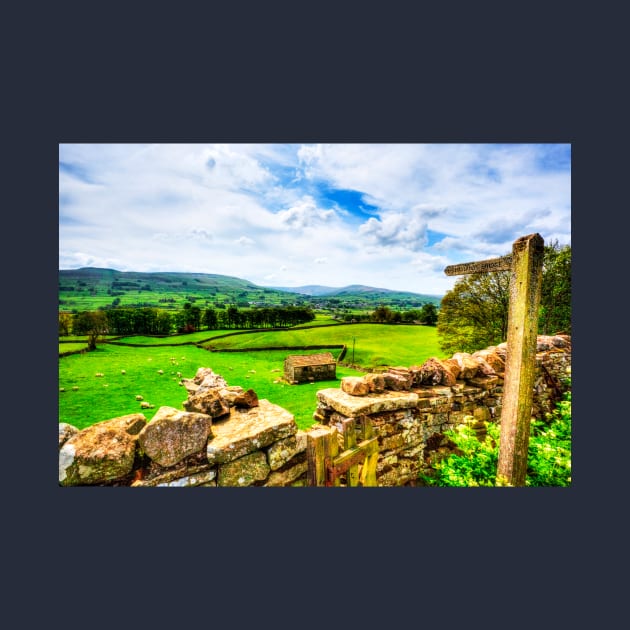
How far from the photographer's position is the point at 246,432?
2.53m

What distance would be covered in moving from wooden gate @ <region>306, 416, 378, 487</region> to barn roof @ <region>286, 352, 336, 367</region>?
9.01 m

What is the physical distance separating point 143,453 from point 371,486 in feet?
8.06

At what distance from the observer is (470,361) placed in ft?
12.5

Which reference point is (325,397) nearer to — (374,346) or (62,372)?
(62,372)

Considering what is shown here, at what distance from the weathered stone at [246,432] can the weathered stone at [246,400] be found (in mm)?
86

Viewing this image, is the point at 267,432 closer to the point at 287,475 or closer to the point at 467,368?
the point at 287,475

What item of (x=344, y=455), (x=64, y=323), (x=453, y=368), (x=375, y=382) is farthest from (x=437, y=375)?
(x=64, y=323)

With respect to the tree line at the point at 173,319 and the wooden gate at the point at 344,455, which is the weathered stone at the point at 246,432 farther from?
the tree line at the point at 173,319

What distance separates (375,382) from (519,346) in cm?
162

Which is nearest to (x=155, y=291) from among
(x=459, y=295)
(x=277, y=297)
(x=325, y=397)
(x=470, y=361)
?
(x=277, y=297)

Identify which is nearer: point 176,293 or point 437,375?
point 437,375

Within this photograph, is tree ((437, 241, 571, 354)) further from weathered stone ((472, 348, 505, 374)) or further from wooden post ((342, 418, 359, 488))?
wooden post ((342, 418, 359, 488))

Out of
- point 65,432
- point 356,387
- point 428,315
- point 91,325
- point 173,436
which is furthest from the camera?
point 428,315

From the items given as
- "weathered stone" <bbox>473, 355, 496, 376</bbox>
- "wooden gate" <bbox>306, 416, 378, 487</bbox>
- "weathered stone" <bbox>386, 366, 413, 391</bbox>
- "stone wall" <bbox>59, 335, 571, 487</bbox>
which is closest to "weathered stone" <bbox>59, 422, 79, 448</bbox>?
"stone wall" <bbox>59, 335, 571, 487</bbox>
